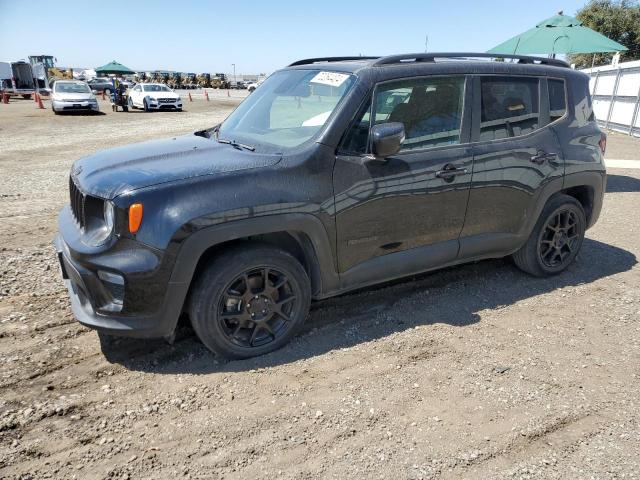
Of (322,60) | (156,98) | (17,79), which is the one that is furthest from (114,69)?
(322,60)

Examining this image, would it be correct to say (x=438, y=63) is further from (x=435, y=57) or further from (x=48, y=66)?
(x=48, y=66)

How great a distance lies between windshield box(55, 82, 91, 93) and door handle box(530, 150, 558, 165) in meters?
24.9

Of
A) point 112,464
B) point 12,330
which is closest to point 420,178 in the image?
point 112,464

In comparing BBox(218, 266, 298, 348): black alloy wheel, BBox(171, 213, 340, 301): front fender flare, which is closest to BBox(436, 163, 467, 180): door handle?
BBox(171, 213, 340, 301): front fender flare

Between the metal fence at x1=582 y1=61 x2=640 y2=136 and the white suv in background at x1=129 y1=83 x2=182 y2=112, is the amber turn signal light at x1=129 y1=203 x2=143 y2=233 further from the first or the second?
the white suv in background at x1=129 y1=83 x2=182 y2=112

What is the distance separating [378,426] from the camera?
2.64 metres

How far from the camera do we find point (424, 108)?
3.58 m

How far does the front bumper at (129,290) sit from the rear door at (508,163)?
7.78 feet

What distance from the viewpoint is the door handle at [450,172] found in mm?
3586

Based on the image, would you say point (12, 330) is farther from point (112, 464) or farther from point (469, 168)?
point (469, 168)

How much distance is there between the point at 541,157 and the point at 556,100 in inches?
23.7

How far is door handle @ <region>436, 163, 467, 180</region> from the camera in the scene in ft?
11.8

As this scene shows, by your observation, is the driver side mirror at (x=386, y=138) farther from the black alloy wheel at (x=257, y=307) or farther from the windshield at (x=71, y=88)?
the windshield at (x=71, y=88)

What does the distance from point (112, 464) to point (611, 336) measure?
3533 mm
